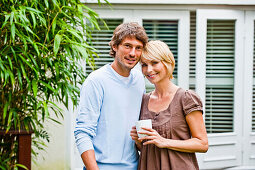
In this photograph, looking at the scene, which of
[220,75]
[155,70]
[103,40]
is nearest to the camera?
[155,70]

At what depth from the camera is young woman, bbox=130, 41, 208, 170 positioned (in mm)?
1751

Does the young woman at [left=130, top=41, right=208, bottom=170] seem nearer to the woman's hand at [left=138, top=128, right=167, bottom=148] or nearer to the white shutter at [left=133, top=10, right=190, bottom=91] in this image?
the woman's hand at [left=138, top=128, right=167, bottom=148]

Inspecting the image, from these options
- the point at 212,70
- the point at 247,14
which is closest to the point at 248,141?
the point at 212,70

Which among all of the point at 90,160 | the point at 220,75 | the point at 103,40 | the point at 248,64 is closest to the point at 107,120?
the point at 90,160

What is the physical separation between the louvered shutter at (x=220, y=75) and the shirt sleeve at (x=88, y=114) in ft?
9.28

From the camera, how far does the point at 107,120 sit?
5.99 ft

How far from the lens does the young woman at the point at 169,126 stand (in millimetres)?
1751

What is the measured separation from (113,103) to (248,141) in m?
3.10

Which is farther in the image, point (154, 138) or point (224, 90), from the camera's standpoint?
point (224, 90)

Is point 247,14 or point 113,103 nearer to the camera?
point 113,103

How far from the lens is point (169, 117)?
179cm

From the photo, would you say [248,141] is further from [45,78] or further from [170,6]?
[45,78]

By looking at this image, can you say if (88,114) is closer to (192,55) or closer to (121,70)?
(121,70)

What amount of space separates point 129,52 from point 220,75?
111 inches
